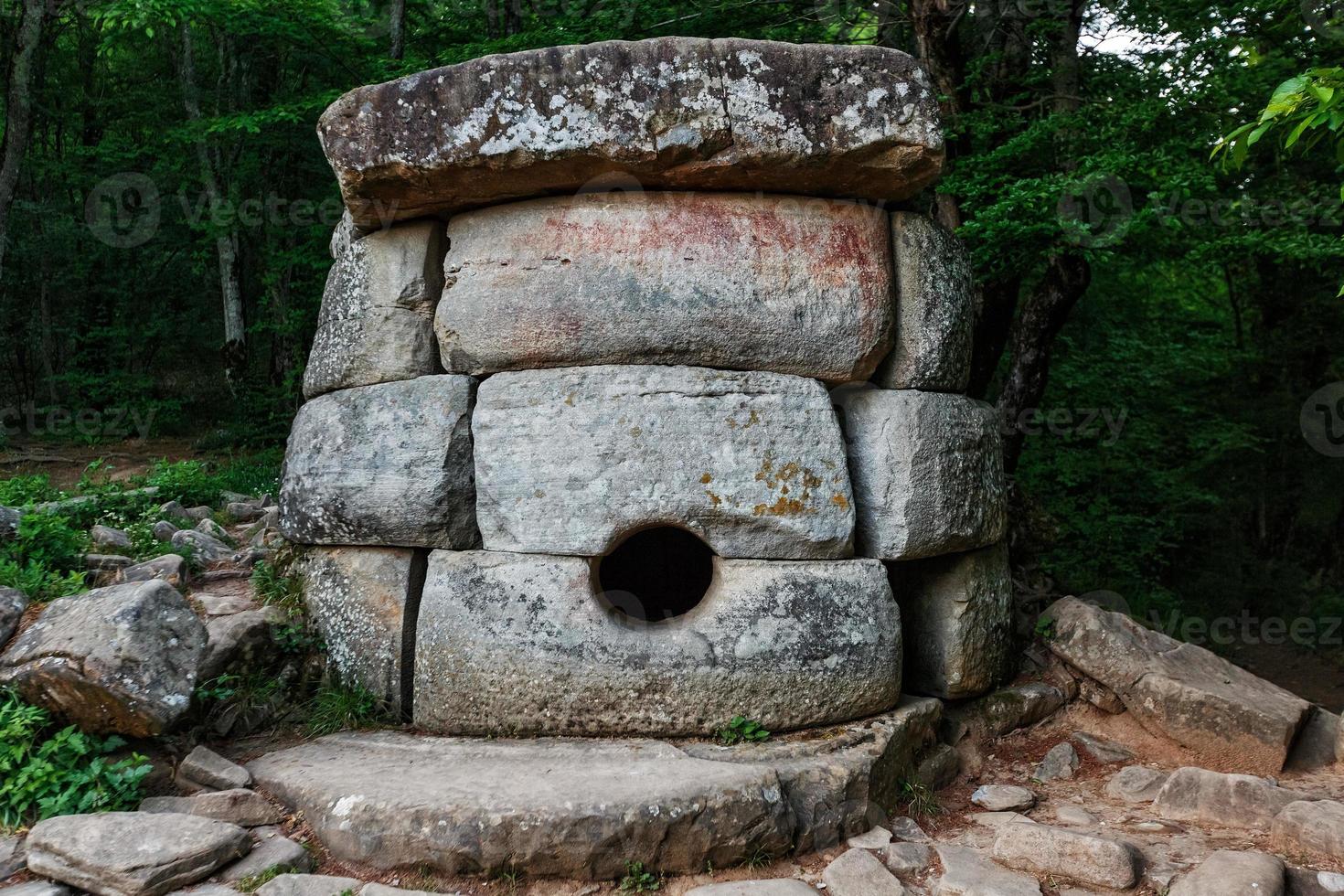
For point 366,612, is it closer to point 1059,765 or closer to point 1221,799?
point 1059,765

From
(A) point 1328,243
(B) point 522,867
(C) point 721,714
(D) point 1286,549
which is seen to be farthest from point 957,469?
(D) point 1286,549

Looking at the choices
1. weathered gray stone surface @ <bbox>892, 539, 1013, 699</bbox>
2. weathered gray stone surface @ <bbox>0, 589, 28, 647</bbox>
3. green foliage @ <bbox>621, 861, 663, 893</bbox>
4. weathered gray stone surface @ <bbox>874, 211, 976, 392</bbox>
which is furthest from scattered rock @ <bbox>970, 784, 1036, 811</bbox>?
weathered gray stone surface @ <bbox>0, 589, 28, 647</bbox>

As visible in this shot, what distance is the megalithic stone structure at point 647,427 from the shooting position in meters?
3.80

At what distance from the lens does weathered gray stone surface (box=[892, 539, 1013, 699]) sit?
4391mm

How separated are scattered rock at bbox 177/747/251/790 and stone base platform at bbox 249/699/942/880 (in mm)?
64

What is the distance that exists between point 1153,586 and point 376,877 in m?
8.55

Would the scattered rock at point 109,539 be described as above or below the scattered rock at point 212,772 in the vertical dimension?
above

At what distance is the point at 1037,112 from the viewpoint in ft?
24.4

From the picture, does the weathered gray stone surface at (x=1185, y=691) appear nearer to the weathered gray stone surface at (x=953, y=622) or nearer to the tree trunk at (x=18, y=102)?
the weathered gray stone surface at (x=953, y=622)

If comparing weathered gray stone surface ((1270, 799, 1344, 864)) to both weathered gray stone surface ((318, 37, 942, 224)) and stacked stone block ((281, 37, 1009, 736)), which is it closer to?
stacked stone block ((281, 37, 1009, 736))

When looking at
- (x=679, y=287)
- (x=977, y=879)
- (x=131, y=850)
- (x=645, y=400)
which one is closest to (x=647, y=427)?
(x=645, y=400)

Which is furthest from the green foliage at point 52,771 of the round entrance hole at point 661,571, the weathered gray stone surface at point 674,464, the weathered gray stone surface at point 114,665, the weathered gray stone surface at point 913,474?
the weathered gray stone surface at point 913,474

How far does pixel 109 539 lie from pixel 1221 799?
527cm

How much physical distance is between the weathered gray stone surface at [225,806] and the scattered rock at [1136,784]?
10.9 feet
